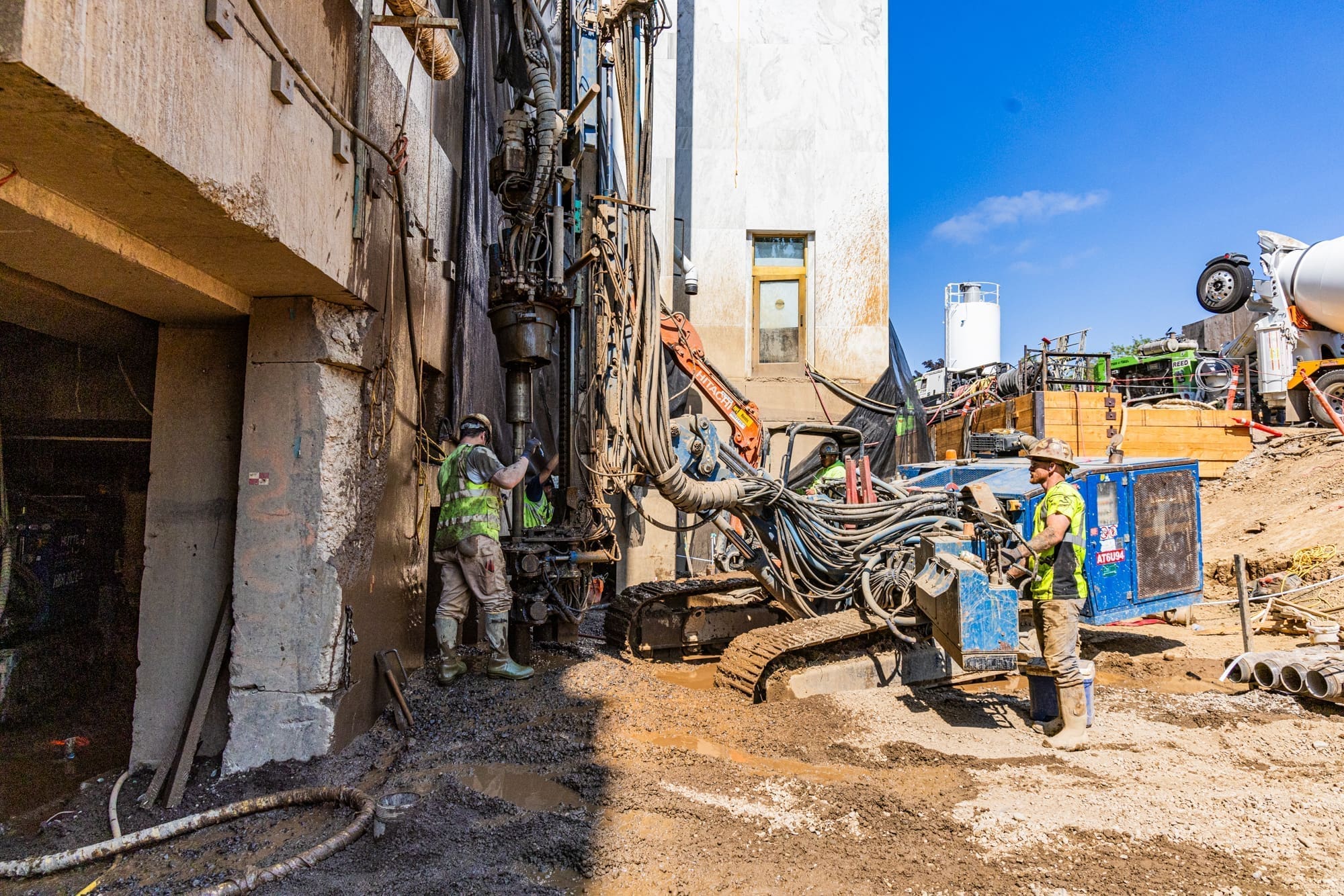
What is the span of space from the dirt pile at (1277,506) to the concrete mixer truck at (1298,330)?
113cm

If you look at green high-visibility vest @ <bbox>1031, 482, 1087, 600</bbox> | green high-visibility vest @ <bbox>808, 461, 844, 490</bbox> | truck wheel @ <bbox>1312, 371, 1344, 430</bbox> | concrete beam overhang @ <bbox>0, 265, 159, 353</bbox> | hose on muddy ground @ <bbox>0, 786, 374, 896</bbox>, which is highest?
truck wheel @ <bbox>1312, 371, 1344, 430</bbox>

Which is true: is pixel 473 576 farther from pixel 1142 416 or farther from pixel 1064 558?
pixel 1142 416

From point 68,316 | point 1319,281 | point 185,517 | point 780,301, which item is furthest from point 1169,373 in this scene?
point 68,316

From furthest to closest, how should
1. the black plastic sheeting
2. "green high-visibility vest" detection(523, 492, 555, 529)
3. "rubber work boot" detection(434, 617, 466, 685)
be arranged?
the black plastic sheeting < "green high-visibility vest" detection(523, 492, 555, 529) < "rubber work boot" detection(434, 617, 466, 685)

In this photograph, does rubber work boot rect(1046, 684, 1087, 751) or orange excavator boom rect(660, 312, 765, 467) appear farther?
orange excavator boom rect(660, 312, 765, 467)

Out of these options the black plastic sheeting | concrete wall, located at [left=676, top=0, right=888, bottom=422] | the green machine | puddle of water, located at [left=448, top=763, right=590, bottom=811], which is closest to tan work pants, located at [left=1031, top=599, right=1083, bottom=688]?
puddle of water, located at [left=448, top=763, right=590, bottom=811]

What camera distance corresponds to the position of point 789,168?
13242 mm

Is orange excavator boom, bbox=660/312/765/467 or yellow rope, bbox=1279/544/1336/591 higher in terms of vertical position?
orange excavator boom, bbox=660/312/765/467

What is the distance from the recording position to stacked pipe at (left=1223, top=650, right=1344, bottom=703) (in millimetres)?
5250

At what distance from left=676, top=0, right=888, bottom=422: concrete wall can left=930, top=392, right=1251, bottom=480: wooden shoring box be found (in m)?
3.09

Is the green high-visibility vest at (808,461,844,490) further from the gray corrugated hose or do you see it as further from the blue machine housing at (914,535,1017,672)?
the gray corrugated hose

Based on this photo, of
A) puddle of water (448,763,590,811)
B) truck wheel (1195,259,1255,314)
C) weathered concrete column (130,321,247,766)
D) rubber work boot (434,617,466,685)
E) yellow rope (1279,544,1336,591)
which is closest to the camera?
puddle of water (448,763,590,811)

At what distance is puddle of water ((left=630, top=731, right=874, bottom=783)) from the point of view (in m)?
3.99

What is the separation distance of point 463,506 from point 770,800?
2576 mm
